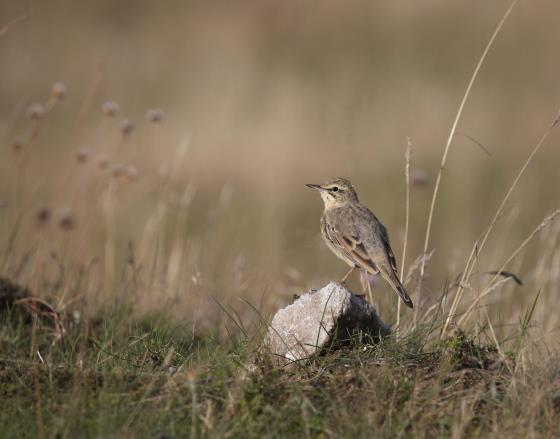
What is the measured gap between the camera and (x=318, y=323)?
5066mm

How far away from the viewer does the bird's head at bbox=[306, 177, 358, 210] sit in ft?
23.9

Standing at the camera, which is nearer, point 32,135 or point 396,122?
point 32,135

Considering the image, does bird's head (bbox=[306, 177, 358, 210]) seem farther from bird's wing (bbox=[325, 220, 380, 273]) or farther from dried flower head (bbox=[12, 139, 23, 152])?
dried flower head (bbox=[12, 139, 23, 152])

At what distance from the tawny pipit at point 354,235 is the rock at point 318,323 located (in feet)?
3.21

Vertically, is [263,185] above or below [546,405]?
below

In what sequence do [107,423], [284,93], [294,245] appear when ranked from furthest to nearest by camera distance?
1. [284,93]
2. [294,245]
3. [107,423]

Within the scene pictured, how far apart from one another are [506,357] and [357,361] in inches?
29.0

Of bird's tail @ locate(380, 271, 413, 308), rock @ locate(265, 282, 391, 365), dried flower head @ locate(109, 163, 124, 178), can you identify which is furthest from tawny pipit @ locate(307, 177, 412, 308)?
dried flower head @ locate(109, 163, 124, 178)

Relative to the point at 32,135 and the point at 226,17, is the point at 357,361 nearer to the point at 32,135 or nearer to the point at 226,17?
the point at 32,135

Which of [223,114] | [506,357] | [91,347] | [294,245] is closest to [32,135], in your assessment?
[91,347]

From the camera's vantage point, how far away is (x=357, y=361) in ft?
15.3

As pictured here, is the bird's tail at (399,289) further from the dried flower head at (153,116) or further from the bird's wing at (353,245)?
the dried flower head at (153,116)

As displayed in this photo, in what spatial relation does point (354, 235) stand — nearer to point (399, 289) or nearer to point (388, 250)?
point (388, 250)

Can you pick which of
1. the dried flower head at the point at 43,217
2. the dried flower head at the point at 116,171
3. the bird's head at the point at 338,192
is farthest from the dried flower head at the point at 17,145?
the bird's head at the point at 338,192
